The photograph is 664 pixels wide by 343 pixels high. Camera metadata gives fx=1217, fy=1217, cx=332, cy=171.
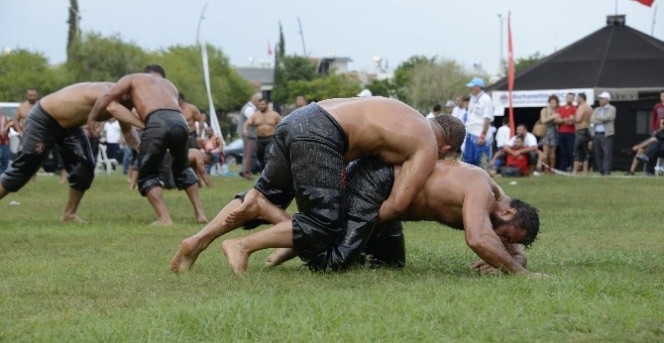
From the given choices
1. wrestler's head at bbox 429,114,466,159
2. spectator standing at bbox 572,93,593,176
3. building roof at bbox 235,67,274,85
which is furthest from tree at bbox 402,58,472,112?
wrestler's head at bbox 429,114,466,159

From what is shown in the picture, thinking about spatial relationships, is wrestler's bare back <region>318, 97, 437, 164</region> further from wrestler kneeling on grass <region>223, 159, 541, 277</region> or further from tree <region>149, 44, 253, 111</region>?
tree <region>149, 44, 253, 111</region>

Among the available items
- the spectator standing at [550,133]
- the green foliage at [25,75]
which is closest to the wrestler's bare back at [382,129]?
the spectator standing at [550,133]

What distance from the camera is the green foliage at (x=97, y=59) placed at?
228 feet

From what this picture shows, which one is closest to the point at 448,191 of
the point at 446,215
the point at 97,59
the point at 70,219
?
the point at 446,215

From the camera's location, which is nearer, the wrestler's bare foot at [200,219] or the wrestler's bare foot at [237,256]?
the wrestler's bare foot at [237,256]

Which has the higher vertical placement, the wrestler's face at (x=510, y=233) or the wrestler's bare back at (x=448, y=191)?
the wrestler's bare back at (x=448, y=191)

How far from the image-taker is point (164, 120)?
11.5 m

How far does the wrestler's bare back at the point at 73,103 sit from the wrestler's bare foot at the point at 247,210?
183 inches

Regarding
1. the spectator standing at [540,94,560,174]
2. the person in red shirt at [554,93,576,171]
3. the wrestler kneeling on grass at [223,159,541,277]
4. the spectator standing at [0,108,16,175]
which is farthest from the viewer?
the spectator standing at [540,94,560,174]

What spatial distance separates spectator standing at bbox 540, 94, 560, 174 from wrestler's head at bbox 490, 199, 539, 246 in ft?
61.0

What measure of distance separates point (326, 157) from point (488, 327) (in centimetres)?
213

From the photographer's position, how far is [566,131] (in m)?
25.7

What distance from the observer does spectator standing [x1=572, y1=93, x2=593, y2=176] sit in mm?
24719

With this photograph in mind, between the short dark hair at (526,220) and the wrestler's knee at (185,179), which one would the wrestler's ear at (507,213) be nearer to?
the short dark hair at (526,220)
